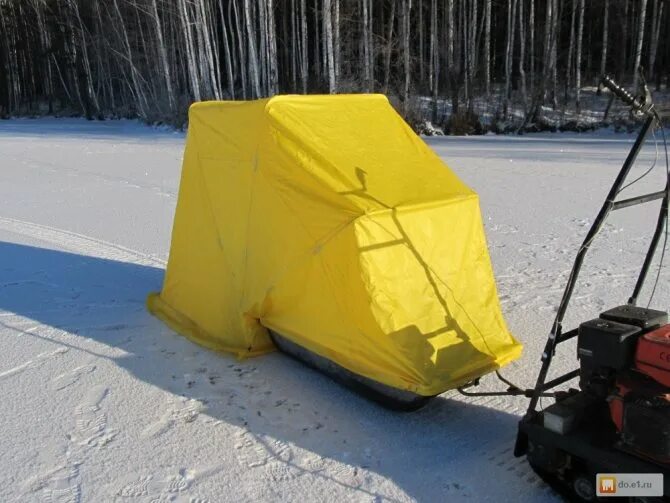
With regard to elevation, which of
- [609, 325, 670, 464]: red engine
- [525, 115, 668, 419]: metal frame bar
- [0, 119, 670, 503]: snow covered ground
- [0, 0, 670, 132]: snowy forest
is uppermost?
[0, 0, 670, 132]: snowy forest

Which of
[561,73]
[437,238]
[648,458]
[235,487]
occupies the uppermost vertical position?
[561,73]

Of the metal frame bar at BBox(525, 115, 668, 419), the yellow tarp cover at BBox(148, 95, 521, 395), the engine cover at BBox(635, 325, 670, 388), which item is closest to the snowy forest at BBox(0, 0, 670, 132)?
the yellow tarp cover at BBox(148, 95, 521, 395)

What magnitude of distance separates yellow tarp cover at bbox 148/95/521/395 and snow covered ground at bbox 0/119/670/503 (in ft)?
0.95

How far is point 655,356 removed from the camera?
267 cm

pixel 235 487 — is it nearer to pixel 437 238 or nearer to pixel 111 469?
pixel 111 469

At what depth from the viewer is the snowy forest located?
23391mm

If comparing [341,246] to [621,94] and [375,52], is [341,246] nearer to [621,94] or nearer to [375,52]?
[621,94]

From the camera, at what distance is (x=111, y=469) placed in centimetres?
329

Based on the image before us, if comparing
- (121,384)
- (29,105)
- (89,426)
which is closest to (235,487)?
(89,426)

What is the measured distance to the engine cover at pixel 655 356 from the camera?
264 cm

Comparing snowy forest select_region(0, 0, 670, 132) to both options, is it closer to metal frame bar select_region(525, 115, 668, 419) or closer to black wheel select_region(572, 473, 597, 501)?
metal frame bar select_region(525, 115, 668, 419)

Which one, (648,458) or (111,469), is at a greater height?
(648,458)

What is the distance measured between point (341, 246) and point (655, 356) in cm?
177

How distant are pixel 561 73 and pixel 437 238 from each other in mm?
27064
